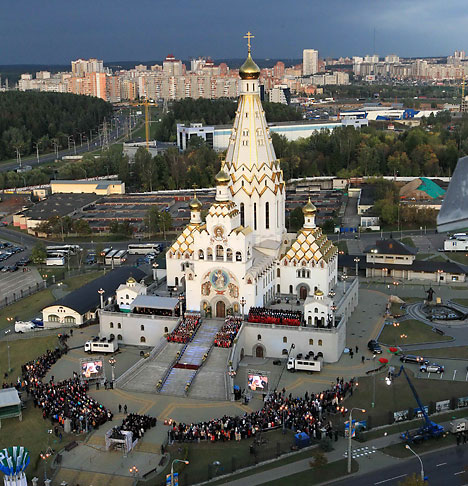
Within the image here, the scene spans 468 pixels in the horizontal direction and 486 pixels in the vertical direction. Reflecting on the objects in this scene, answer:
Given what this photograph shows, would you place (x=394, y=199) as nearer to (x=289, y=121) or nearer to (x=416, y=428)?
(x=416, y=428)

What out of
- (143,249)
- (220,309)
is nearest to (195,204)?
(220,309)

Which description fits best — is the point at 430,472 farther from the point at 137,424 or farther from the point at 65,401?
the point at 65,401

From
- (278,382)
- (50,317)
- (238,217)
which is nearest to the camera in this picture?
(278,382)

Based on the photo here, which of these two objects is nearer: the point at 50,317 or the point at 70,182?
the point at 50,317

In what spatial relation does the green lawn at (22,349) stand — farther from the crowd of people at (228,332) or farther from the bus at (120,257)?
the bus at (120,257)

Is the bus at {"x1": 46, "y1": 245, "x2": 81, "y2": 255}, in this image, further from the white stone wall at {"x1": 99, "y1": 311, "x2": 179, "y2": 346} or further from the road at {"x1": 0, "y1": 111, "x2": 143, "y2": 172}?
the road at {"x1": 0, "y1": 111, "x2": 143, "y2": 172}

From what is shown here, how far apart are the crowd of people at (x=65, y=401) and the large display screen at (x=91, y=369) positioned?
1.32ft

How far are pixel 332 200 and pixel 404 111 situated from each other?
7723 centimetres

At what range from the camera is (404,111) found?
139375 millimetres

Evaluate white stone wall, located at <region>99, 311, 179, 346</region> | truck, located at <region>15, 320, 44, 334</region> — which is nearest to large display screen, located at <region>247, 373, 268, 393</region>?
white stone wall, located at <region>99, 311, 179, 346</region>

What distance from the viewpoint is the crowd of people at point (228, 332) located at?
105 feet

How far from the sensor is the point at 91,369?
2933 cm

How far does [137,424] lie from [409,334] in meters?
16.0

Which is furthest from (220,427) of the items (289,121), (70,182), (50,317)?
(289,121)
